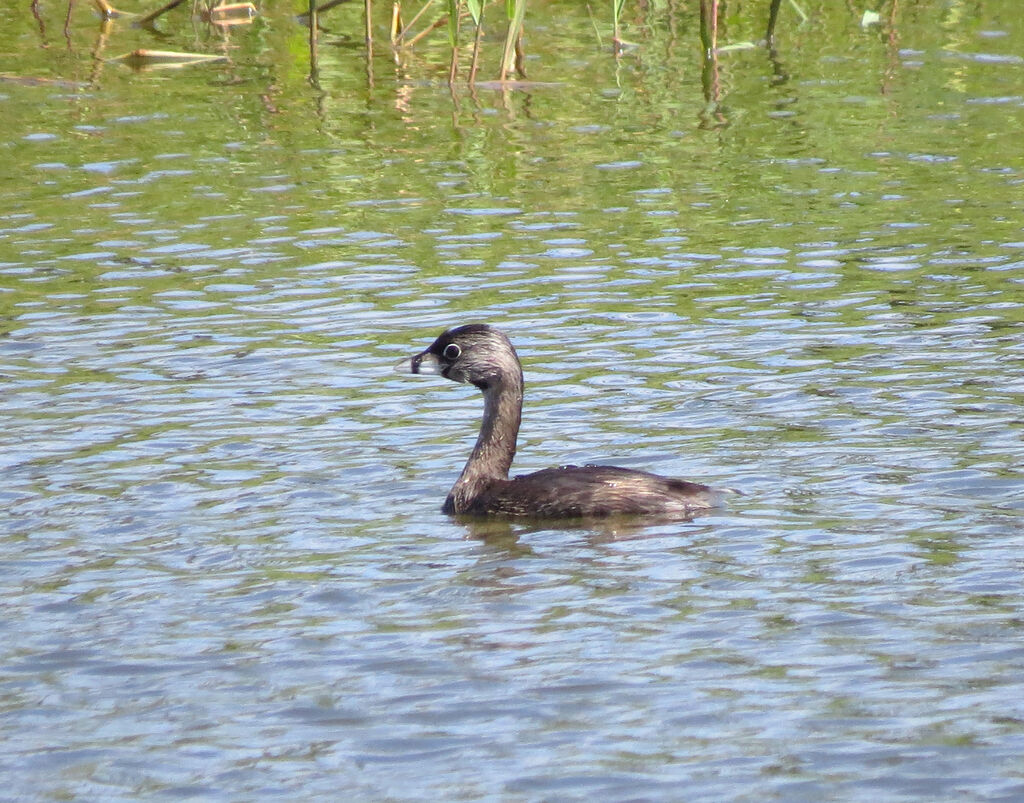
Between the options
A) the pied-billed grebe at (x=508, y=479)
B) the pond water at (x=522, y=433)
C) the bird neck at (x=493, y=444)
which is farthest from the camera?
the bird neck at (x=493, y=444)

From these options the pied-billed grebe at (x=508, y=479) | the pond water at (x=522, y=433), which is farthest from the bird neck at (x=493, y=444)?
the pond water at (x=522, y=433)

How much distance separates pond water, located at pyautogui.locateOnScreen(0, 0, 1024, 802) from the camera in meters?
6.51

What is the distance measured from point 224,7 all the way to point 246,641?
731 inches

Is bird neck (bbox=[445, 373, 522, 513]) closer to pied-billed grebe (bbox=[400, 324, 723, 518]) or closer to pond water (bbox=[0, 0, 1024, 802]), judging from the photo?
pied-billed grebe (bbox=[400, 324, 723, 518])

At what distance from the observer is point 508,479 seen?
9.83 meters

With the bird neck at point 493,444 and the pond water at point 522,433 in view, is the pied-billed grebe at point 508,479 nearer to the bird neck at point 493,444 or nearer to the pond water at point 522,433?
the bird neck at point 493,444

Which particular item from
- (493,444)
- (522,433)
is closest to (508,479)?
(493,444)

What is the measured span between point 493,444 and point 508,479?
0.87ft

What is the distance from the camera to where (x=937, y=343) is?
39.7 feet

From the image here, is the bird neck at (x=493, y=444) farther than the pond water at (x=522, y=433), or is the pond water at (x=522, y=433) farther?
the bird neck at (x=493, y=444)

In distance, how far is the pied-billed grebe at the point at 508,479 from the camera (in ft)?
29.9

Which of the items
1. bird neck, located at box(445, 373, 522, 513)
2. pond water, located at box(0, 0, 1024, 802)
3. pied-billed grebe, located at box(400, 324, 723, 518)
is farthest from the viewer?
bird neck, located at box(445, 373, 522, 513)

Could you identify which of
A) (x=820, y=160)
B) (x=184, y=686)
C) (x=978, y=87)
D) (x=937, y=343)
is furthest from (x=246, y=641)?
(x=978, y=87)

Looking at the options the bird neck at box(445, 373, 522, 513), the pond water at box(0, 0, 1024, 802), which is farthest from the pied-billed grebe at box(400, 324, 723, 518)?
the pond water at box(0, 0, 1024, 802)
